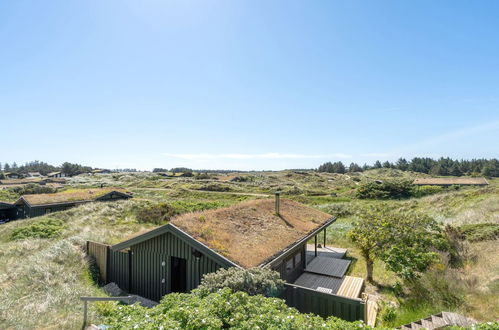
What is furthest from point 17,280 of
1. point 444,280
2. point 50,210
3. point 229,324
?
point 50,210

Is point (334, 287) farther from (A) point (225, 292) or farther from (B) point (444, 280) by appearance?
(A) point (225, 292)

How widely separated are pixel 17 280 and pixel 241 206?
375 inches

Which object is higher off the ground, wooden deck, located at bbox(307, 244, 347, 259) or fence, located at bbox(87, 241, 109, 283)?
fence, located at bbox(87, 241, 109, 283)

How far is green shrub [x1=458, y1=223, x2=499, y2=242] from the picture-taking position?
14.0 m

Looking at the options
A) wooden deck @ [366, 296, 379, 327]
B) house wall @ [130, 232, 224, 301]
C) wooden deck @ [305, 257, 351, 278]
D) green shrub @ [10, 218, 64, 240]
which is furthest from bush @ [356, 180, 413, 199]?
green shrub @ [10, 218, 64, 240]

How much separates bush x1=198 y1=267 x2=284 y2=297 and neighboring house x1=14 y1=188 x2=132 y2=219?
32625 mm

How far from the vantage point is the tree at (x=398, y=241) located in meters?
10.0

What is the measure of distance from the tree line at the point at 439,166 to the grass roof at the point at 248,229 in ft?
369

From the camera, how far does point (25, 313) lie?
739 centimetres

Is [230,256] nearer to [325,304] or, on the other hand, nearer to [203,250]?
[203,250]

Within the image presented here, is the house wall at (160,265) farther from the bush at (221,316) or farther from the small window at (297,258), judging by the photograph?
the small window at (297,258)

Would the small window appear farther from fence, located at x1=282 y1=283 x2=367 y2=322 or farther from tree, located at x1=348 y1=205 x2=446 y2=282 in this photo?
fence, located at x1=282 y1=283 x2=367 y2=322

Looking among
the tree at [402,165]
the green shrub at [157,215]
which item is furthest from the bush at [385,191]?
the tree at [402,165]

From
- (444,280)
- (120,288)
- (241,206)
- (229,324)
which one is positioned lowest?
(120,288)
